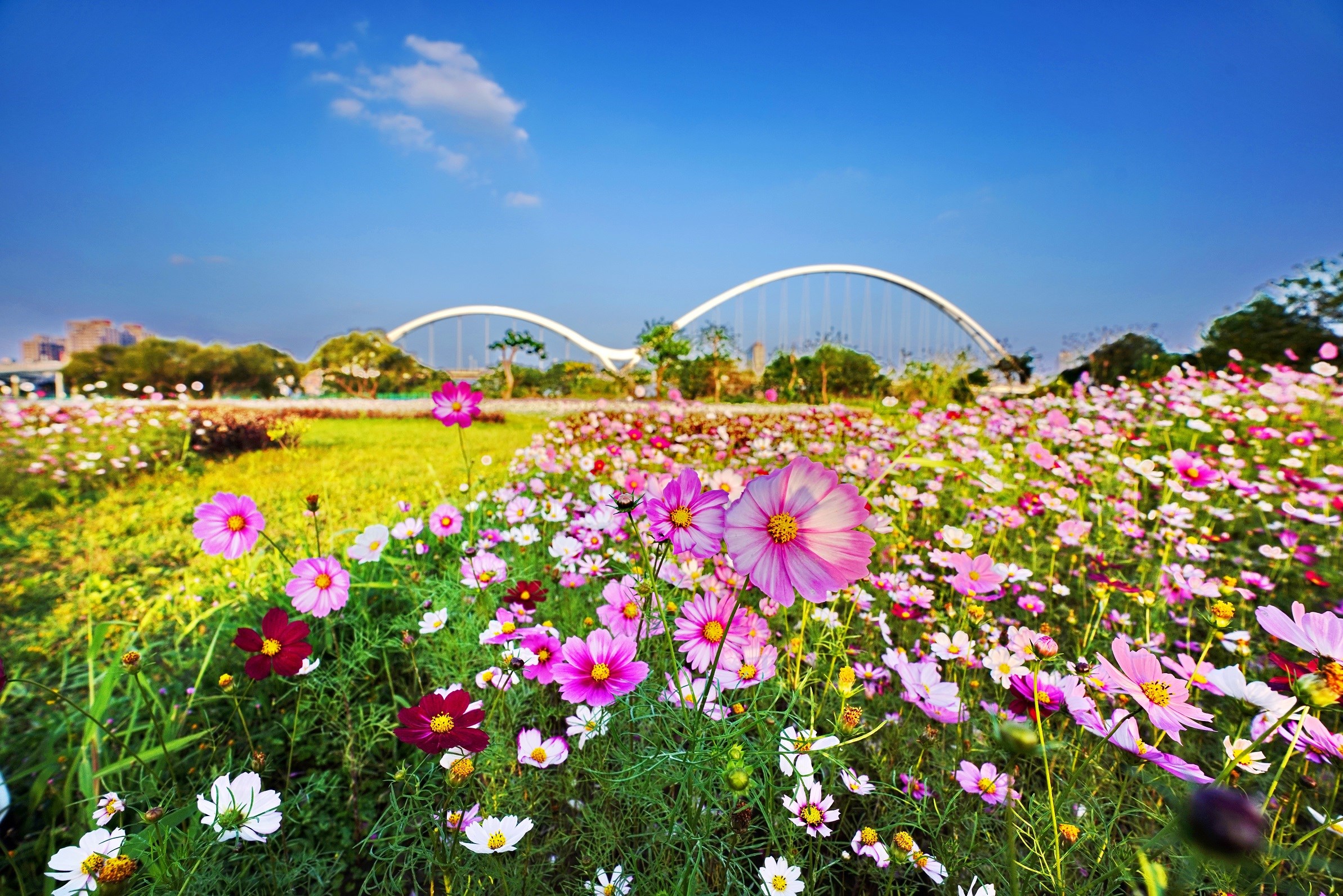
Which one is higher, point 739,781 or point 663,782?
point 739,781

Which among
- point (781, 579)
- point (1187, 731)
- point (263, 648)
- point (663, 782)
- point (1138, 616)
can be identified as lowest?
point (1187, 731)

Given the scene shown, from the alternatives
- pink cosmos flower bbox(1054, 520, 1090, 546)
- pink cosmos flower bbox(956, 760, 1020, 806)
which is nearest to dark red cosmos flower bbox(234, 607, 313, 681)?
pink cosmos flower bbox(956, 760, 1020, 806)

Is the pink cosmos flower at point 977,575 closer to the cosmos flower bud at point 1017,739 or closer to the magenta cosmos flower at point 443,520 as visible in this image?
the cosmos flower bud at point 1017,739

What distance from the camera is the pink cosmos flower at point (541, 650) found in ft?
2.44

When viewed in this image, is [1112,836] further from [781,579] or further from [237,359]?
[237,359]

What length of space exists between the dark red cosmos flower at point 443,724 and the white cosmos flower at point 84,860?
26 centimetres

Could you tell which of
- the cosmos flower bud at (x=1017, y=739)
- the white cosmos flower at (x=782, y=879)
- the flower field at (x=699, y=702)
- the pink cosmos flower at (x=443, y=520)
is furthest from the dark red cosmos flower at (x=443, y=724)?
the pink cosmos flower at (x=443, y=520)

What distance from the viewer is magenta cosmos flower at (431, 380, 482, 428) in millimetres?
1250

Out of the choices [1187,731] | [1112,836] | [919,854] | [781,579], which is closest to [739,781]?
[781,579]

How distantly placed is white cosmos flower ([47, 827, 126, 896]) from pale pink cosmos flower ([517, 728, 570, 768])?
0.41 meters

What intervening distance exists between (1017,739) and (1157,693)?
42 cm

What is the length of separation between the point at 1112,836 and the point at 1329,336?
413 inches

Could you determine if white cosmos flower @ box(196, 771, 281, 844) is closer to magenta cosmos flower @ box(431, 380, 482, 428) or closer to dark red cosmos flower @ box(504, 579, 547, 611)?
dark red cosmos flower @ box(504, 579, 547, 611)

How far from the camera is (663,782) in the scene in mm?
667
